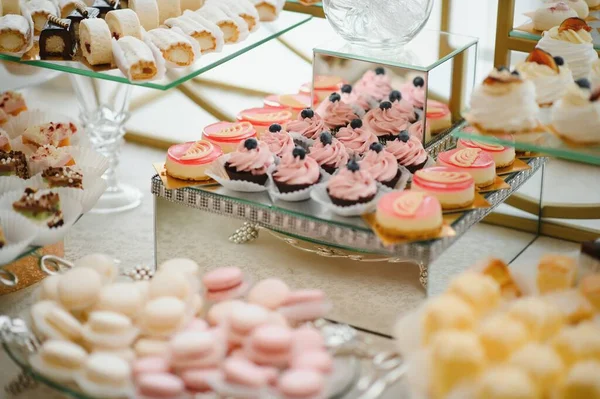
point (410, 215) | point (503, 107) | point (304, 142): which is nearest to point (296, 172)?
point (304, 142)

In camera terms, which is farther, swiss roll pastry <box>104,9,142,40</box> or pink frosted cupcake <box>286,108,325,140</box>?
pink frosted cupcake <box>286,108,325,140</box>

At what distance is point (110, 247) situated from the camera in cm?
327

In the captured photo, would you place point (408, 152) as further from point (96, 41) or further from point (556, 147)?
point (96, 41)

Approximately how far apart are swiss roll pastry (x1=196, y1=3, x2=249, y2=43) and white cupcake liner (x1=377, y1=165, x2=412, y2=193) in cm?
72

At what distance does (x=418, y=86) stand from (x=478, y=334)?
4.23 feet

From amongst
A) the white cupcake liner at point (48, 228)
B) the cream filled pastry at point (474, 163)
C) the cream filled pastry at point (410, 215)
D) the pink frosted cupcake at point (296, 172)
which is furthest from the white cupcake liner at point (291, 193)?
the white cupcake liner at point (48, 228)

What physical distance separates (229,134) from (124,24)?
1.51 feet

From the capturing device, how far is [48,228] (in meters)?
2.60

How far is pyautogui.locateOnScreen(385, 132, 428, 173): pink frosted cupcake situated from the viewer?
8.79ft

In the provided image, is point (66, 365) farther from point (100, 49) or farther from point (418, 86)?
point (418, 86)

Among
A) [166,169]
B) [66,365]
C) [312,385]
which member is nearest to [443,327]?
[312,385]

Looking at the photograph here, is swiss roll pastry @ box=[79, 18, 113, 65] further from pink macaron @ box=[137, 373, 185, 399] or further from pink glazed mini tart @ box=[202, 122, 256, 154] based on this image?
pink macaron @ box=[137, 373, 185, 399]

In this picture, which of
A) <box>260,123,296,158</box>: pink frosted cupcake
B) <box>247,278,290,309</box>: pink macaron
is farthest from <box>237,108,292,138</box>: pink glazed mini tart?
<box>247,278,290,309</box>: pink macaron

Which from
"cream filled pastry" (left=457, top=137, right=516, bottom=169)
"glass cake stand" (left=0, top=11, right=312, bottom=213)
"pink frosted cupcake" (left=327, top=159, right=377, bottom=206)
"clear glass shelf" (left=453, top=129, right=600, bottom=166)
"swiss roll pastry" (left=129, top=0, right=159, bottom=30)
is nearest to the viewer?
"clear glass shelf" (left=453, top=129, right=600, bottom=166)
